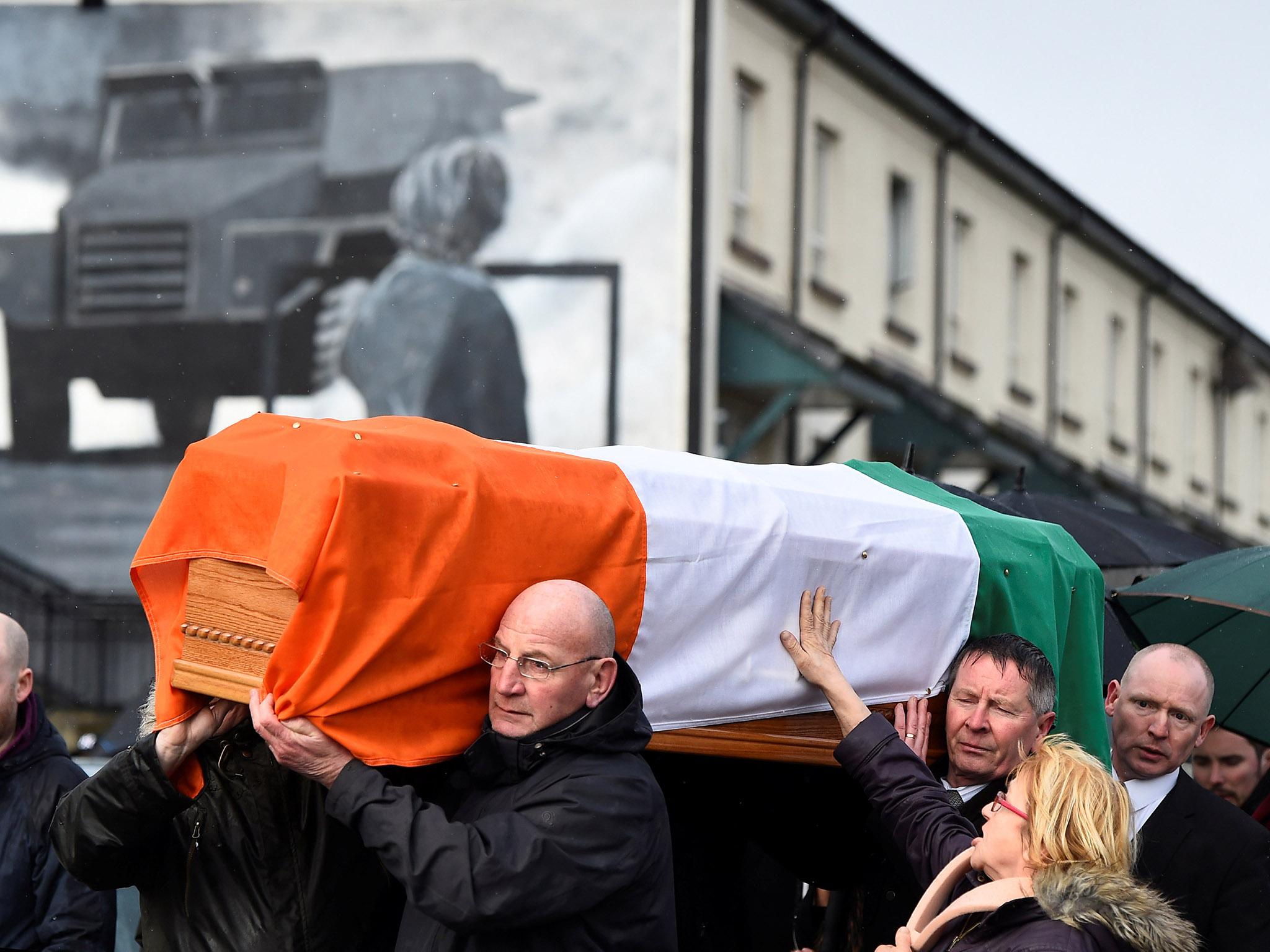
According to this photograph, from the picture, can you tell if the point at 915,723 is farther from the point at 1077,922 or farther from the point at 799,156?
the point at 799,156

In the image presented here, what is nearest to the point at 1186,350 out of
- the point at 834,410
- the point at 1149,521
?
the point at 834,410

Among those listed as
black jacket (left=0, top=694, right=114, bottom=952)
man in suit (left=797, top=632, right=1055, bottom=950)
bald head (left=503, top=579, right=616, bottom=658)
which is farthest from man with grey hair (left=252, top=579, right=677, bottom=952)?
black jacket (left=0, top=694, right=114, bottom=952)

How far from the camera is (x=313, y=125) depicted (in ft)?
52.1

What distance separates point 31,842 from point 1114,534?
4.33 meters

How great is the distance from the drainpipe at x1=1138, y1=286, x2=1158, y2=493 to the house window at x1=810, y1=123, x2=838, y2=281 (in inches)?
452

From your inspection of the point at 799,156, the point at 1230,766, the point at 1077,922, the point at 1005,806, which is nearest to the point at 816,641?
the point at 1005,806

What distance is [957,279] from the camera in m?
21.0

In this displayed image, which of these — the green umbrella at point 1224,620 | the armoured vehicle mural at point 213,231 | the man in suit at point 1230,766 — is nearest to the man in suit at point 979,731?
the green umbrella at point 1224,620

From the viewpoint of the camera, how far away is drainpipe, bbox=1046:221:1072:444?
938 inches

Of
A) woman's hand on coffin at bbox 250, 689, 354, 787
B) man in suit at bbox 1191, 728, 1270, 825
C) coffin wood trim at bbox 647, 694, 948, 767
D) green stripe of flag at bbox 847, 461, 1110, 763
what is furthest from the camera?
man in suit at bbox 1191, 728, 1270, 825

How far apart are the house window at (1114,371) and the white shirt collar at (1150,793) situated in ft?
74.6

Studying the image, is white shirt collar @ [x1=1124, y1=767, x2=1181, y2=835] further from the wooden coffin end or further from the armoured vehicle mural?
the armoured vehicle mural

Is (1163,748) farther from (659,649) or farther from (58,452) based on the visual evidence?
(58,452)

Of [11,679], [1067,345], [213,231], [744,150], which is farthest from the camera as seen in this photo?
[1067,345]
